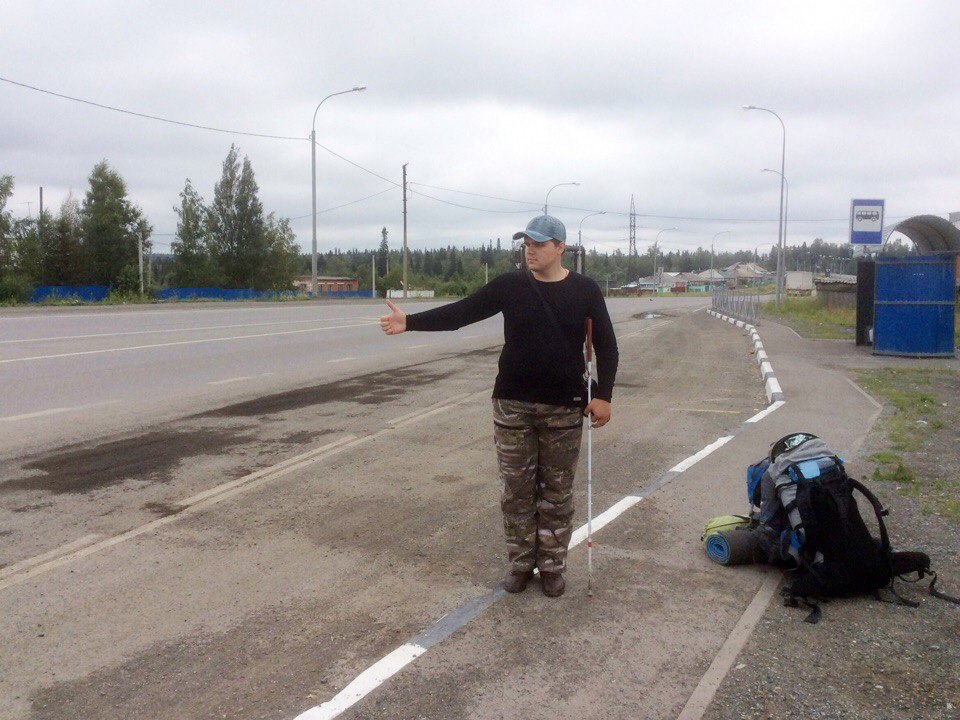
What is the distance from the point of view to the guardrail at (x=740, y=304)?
28656 millimetres

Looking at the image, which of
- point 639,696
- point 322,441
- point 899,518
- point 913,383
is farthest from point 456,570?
point 913,383

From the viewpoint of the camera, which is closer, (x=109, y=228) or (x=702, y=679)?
(x=702, y=679)

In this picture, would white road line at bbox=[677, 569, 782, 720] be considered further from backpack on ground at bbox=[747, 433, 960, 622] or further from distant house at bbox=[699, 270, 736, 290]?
distant house at bbox=[699, 270, 736, 290]

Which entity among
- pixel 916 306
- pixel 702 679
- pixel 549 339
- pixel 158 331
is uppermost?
pixel 549 339

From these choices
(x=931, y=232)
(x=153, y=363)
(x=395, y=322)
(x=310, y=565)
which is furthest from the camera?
(x=931, y=232)

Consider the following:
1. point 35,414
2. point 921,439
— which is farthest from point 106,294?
point 921,439

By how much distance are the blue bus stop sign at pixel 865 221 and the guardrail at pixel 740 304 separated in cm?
438

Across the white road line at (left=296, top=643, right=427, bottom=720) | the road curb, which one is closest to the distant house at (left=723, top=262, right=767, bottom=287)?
the road curb

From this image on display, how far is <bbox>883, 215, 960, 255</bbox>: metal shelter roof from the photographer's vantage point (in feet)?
97.0

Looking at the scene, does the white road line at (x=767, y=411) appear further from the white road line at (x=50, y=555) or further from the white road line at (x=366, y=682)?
the white road line at (x=50, y=555)

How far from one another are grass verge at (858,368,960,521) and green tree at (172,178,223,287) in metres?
66.3

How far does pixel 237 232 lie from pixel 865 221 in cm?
5984

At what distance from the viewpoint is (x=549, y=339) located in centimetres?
416

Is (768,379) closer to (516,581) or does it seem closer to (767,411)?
(767,411)
